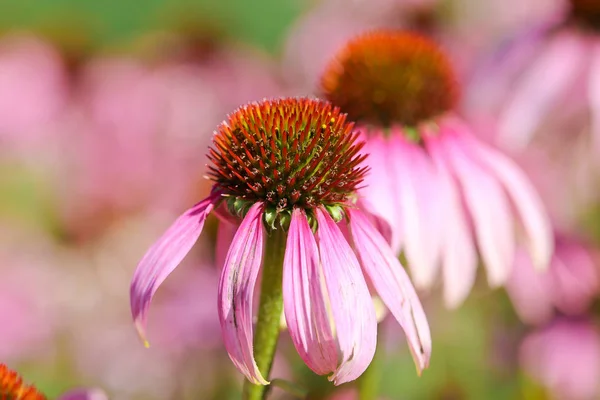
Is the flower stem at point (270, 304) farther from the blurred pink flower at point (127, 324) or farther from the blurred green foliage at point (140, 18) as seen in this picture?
the blurred green foliage at point (140, 18)

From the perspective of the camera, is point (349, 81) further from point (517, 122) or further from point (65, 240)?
point (65, 240)

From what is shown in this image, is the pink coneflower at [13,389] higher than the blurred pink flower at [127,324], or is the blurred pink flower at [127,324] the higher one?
the pink coneflower at [13,389]

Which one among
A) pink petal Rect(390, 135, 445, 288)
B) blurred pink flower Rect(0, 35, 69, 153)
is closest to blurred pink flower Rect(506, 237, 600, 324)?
pink petal Rect(390, 135, 445, 288)

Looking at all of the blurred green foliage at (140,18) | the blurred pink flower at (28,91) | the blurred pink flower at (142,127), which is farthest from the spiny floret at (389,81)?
the blurred green foliage at (140,18)

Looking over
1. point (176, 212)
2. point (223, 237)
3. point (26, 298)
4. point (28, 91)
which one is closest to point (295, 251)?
point (223, 237)

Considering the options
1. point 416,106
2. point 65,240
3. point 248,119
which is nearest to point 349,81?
point 416,106

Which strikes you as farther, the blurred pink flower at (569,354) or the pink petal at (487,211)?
the blurred pink flower at (569,354)

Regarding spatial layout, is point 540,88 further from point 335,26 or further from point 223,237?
point 335,26
